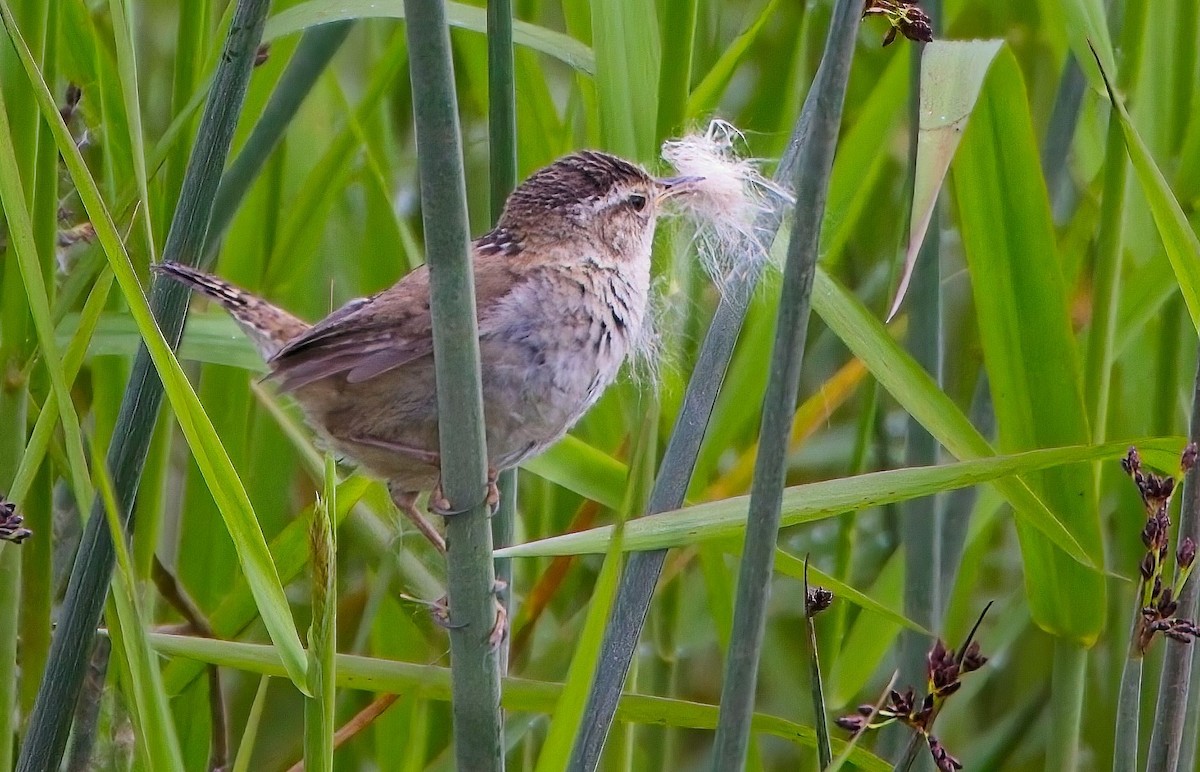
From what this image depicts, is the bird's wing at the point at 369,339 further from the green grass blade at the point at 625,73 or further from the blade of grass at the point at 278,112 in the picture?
the green grass blade at the point at 625,73

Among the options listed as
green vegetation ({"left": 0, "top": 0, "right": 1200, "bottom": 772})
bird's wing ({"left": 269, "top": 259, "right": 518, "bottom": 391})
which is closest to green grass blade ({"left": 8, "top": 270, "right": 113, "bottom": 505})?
green vegetation ({"left": 0, "top": 0, "right": 1200, "bottom": 772})

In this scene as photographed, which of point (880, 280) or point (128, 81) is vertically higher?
point (128, 81)

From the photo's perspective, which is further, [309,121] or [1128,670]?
[309,121]

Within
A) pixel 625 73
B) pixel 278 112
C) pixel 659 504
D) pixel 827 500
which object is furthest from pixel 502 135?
pixel 827 500

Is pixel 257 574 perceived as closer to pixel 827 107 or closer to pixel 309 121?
pixel 827 107

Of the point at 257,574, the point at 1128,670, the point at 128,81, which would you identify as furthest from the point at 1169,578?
the point at 128,81

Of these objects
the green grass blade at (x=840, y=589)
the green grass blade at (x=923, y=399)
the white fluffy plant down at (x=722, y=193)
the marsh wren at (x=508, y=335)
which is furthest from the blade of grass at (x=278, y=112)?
the green grass blade at (x=840, y=589)

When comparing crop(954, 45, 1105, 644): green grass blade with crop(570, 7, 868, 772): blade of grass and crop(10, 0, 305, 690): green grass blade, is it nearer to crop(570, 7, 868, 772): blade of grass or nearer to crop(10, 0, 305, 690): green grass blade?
crop(570, 7, 868, 772): blade of grass
